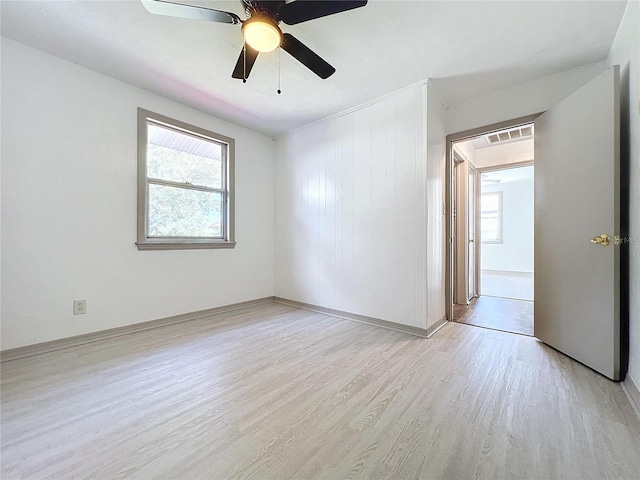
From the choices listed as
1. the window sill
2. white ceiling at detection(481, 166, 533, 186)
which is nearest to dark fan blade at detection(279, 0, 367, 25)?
the window sill

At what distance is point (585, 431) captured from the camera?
4.33ft

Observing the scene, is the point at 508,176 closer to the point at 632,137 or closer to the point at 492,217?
the point at 492,217

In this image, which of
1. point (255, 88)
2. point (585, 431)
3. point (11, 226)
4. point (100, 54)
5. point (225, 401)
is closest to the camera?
point (585, 431)

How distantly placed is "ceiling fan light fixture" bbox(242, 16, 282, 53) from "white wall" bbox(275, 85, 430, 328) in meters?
1.61

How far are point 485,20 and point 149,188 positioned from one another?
3435mm

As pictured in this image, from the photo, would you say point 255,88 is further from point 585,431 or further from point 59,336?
point 585,431

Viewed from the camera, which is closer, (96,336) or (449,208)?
(96,336)

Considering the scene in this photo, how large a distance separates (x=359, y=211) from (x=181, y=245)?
2.20 m

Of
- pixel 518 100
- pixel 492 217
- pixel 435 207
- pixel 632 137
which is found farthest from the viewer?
pixel 492 217

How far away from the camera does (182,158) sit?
3.22 m

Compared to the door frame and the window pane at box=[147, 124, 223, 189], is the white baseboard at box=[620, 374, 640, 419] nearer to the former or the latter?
the door frame

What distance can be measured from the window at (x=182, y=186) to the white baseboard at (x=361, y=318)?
129 cm

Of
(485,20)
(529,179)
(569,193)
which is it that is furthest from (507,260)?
(485,20)

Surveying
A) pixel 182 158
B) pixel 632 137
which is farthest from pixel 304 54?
pixel 632 137
